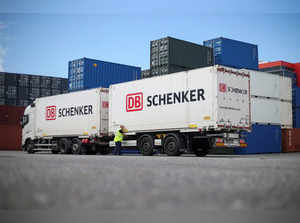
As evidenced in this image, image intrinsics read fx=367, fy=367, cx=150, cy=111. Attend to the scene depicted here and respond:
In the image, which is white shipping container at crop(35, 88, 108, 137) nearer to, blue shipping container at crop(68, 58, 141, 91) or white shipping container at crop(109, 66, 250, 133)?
white shipping container at crop(109, 66, 250, 133)

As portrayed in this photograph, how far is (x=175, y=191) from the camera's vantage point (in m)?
3.42

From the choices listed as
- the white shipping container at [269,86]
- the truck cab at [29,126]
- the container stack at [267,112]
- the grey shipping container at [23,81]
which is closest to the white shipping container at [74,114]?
the truck cab at [29,126]

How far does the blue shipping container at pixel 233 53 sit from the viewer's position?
1030 inches

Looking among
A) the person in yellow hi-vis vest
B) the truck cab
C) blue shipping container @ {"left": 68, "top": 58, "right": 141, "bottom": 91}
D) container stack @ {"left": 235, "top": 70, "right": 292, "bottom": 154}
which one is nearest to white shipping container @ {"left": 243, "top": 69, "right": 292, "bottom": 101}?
container stack @ {"left": 235, "top": 70, "right": 292, "bottom": 154}

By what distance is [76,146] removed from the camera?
1927cm

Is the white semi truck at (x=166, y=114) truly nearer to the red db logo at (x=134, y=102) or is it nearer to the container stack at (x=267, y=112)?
the red db logo at (x=134, y=102)

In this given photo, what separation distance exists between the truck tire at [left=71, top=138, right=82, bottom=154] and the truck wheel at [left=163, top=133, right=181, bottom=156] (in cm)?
574

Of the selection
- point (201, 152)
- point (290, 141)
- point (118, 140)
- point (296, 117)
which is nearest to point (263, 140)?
point (290, 141)

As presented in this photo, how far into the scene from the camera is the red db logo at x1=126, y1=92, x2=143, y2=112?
54.1 feet

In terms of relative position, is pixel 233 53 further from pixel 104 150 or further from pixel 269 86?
pixel 104 150

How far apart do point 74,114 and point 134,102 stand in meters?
4.57

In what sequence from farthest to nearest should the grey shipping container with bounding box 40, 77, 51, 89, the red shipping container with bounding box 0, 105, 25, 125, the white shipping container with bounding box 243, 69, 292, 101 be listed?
1. the grey shipping container with bounding box 40, 77, 51, 89
2. the red shipping container with bounding box 0, 105, 25, 125
3. the white shipping container with bounding box 243, 69, 292, 101

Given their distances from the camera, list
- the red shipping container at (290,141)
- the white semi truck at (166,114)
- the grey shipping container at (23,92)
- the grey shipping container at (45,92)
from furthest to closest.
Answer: the grey shipping container at (45,92), the grey shipping container at (23,92), the red shipping container at (290,141), the white semi truck at (166,114)

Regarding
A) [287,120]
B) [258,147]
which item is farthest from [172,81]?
[287,120]
